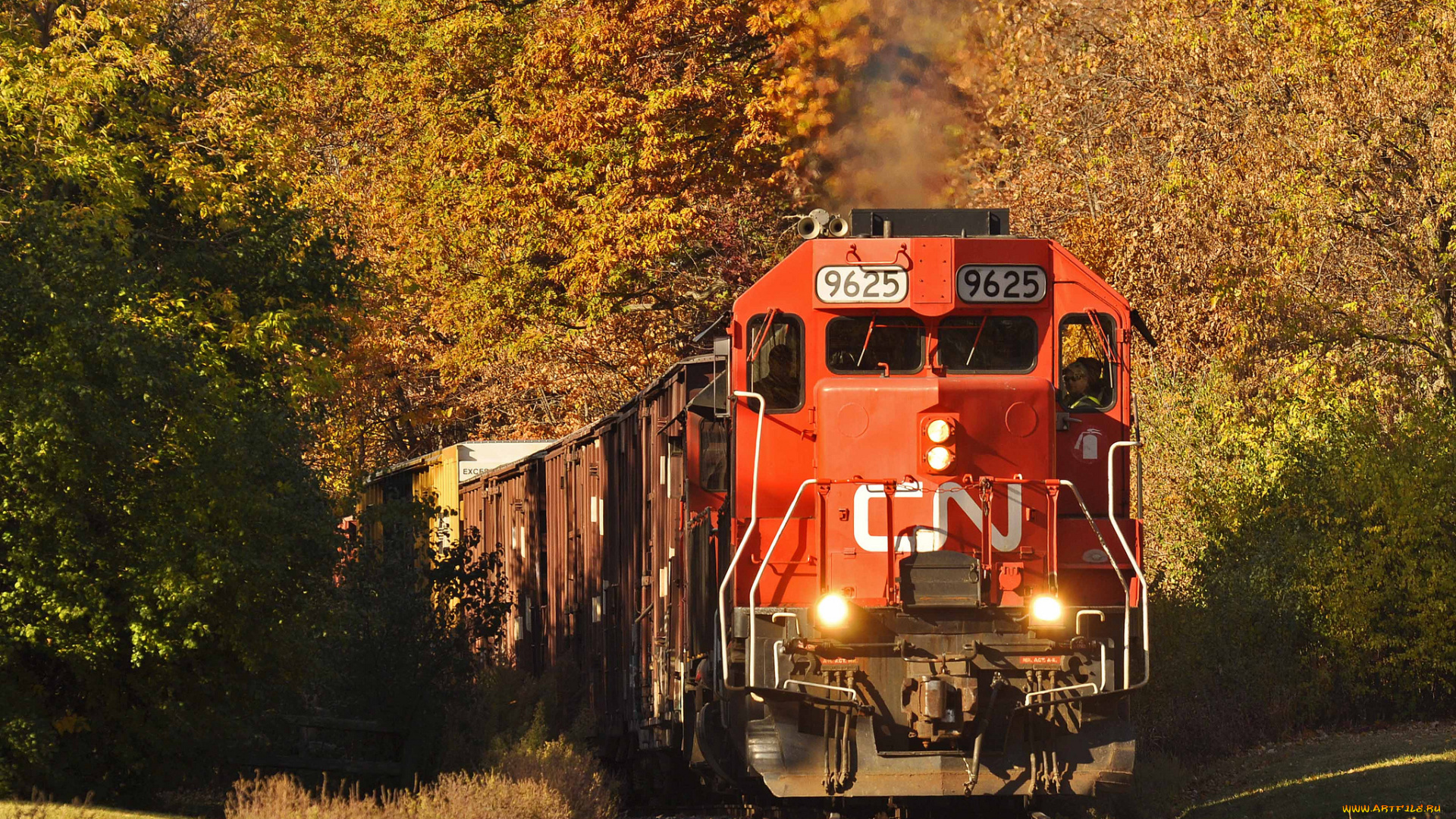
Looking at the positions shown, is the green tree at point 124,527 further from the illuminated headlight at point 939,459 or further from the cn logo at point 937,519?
the illuminated headlight at point 939,459

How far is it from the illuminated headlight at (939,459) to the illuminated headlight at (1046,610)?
1111mm

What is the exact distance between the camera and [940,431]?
1090 cm

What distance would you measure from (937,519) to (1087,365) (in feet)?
6.01

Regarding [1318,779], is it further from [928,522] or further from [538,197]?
[538,197]

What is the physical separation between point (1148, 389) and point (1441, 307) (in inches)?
171

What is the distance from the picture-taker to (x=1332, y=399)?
2067 cm

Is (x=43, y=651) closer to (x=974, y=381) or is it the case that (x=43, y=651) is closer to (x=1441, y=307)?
(x=974, y=381)

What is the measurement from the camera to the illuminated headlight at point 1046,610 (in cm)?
1062

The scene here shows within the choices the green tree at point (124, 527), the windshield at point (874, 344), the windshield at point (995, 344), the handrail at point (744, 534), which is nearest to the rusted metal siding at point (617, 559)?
the handrail at point (744, 534)

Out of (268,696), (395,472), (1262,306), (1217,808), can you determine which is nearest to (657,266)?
(395,472)

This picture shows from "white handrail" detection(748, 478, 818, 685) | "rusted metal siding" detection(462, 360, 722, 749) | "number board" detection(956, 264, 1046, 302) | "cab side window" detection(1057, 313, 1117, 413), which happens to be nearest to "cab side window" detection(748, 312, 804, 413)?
"white handrail" detection(748, 478, 818, 685)

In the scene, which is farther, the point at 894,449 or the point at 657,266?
the point at 657,266

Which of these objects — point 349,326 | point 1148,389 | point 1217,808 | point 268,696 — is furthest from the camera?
point 349,326

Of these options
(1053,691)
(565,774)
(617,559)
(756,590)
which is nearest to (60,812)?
(565,774)
